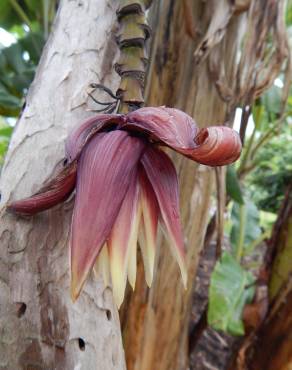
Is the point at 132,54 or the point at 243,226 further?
the point at 243,226

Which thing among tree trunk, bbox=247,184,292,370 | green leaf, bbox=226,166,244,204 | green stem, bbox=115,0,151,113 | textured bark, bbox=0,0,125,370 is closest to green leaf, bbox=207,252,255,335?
tree trunk, bbox=247,184,292,370

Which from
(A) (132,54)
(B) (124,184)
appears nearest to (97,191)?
(B) (124,184)

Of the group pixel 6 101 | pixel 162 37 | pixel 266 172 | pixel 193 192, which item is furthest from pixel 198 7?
pixel 266 172

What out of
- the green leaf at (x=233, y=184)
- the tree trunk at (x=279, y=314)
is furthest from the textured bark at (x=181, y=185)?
the tree trunk at (x=279, y=314)

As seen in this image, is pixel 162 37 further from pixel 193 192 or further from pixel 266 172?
pixel 266 172

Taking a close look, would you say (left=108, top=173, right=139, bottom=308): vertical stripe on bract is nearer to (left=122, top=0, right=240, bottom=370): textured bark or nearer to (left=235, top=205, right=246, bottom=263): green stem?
(left=122, top=0, right=240, bottom=370): textured bark

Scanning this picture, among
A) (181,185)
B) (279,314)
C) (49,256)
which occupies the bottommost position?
(279,314)

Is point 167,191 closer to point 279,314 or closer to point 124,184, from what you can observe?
point 124,184
